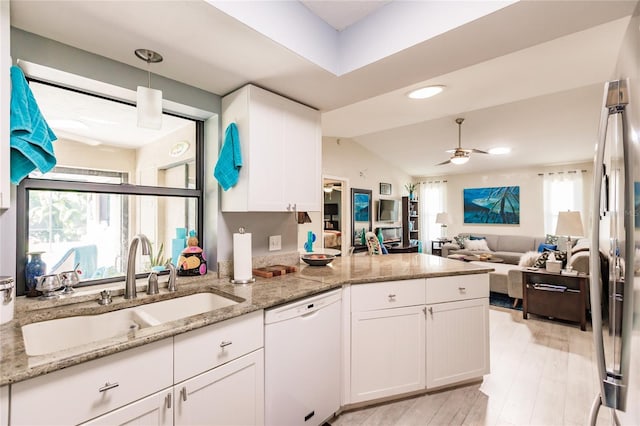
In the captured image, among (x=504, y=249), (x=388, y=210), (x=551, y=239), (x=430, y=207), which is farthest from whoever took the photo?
(x=430, y=207)

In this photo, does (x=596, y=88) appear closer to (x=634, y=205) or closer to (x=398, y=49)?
(x=398, y=49)

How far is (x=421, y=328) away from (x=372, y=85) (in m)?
1.70

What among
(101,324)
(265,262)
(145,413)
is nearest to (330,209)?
(265,262)

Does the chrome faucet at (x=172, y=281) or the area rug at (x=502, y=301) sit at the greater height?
the chrome faucet at (x=172, y=281)

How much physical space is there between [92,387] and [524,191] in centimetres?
831

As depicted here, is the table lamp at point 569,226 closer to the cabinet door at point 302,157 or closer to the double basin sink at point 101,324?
the cabinet door at point 302,157

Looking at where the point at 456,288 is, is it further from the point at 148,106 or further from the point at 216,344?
the point at 148,106

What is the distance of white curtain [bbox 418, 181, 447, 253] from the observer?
8375 millimetres

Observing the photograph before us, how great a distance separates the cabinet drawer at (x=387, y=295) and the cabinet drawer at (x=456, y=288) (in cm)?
9

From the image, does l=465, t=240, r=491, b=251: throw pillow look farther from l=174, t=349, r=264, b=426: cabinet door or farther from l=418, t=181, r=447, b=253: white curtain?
l=174, t=349, r=264, b=426: cabinet door

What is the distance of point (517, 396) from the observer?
7.20 ft

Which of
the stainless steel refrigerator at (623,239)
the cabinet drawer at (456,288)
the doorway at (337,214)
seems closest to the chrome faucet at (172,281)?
the cabinet drawer at (456,288)

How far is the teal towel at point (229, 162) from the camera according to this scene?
197 centimetres

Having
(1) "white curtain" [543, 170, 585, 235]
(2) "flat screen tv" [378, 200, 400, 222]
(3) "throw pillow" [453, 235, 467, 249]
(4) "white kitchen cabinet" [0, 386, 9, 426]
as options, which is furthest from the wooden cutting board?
(1) "white curtain" [543, 170, 585, 235]
